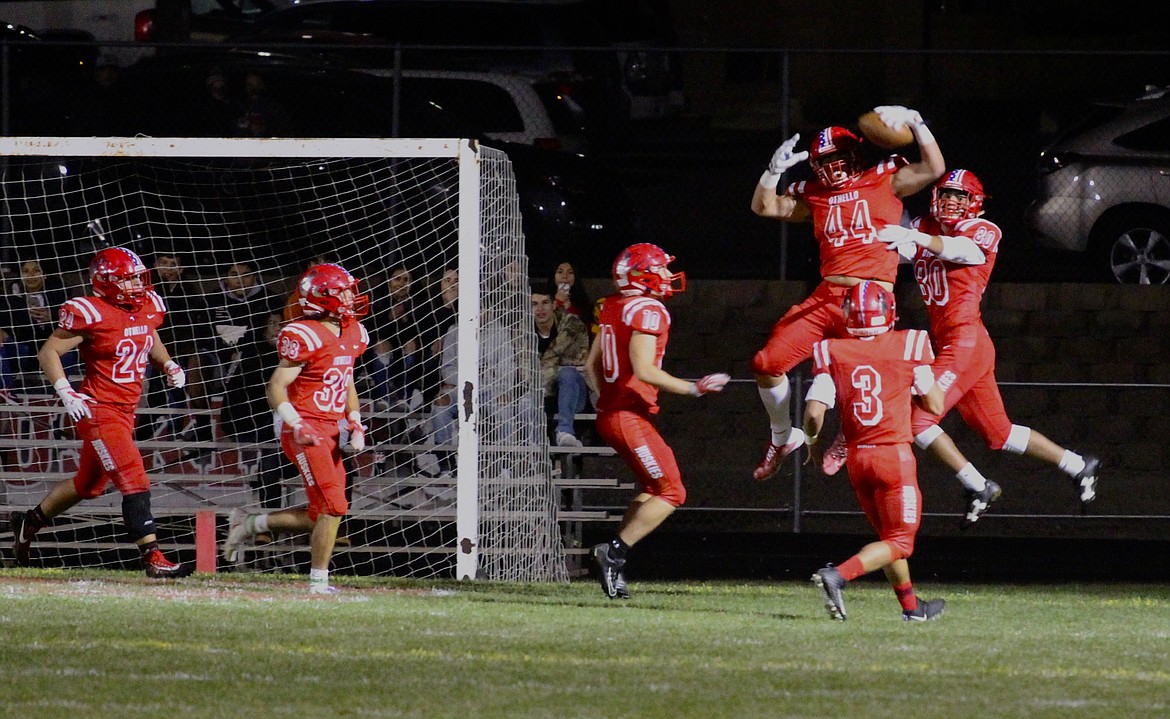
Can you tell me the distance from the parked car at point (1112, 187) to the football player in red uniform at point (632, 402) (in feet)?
21.5

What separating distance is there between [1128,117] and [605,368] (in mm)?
7377

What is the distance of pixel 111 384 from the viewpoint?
10.0 m

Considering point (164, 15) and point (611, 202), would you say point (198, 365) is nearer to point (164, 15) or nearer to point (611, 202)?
point (611, 202)

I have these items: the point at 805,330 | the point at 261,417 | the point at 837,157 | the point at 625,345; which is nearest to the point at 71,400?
the point at 261,417

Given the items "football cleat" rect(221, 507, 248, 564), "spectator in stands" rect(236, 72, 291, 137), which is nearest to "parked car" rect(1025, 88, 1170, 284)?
"spectator in stands" rect(236, 72, 291, 137)

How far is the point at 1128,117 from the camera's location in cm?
1487

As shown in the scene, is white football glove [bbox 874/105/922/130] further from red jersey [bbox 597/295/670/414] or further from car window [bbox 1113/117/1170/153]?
car window [bbox 1113/117/1170/153]

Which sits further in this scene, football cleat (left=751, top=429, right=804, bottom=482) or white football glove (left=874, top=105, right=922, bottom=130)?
football cleat (left=751, top=429, right=804, bottom=482)

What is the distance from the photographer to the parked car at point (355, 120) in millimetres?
15023

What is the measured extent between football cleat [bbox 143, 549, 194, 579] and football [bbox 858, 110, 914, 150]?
14.7 ft

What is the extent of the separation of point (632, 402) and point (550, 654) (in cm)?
228

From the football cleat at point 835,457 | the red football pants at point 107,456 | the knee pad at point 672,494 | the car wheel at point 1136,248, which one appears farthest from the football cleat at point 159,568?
the car wheel at point 1136,248

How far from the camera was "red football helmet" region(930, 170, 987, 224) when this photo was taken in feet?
32.8

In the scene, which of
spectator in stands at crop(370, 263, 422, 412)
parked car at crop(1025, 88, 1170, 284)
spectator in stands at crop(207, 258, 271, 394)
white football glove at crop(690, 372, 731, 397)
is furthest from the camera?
parked car at crop(1025, 88, 1170, 284)
